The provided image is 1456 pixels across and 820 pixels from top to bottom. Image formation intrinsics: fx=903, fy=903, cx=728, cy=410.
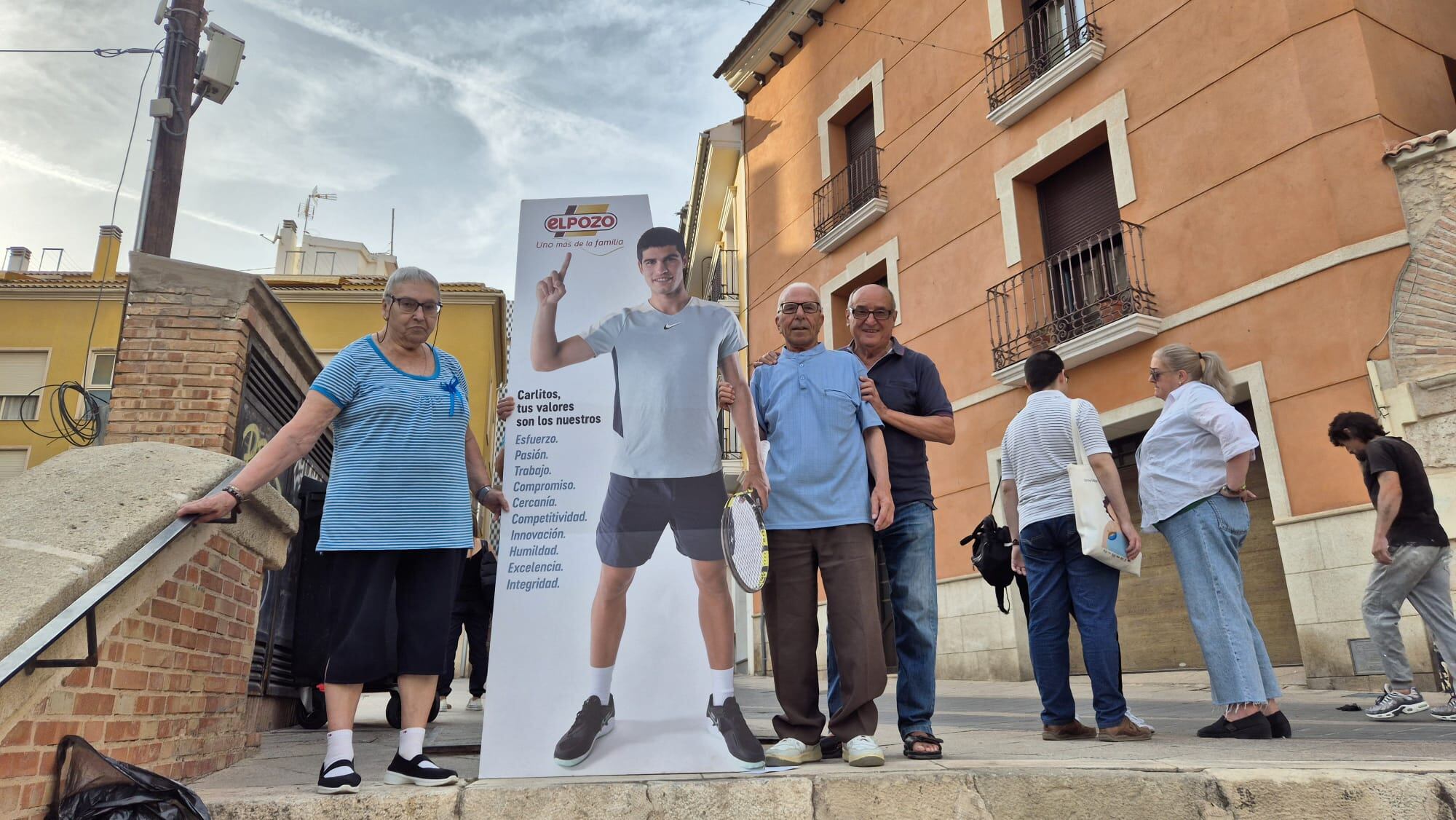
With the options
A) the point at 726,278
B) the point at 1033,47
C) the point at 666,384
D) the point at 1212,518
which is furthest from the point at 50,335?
the point at 1212,518

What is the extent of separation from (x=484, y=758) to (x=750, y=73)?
16089 mm

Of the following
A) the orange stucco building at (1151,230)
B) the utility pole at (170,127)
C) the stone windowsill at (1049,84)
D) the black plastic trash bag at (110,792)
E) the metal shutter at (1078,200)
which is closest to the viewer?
the black plastic trash bag at (110,792)

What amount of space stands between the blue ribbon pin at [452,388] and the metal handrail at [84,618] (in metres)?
0.87

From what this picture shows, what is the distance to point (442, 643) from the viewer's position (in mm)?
2932

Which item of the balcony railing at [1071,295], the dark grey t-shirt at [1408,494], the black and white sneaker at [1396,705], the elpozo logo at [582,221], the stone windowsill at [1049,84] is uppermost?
the stone windowsill at [1049,84]

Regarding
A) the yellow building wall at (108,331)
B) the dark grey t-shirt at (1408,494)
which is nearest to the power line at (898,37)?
the dark grey t-shirt at (1408,494)

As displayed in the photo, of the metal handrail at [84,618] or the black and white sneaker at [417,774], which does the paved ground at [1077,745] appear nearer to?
the black and white sneaker at [417,774]

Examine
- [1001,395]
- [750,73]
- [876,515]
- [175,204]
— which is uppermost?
[750,73]

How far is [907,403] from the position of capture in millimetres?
3711

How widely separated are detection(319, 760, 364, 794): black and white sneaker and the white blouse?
341 cm

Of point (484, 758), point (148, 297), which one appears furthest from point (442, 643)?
point (148, 297)

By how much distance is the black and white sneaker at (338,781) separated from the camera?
2539 millimetres

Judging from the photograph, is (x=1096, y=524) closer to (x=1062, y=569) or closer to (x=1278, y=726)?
(x=1062, y=569)

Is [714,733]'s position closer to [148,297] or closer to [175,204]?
[148,297]
